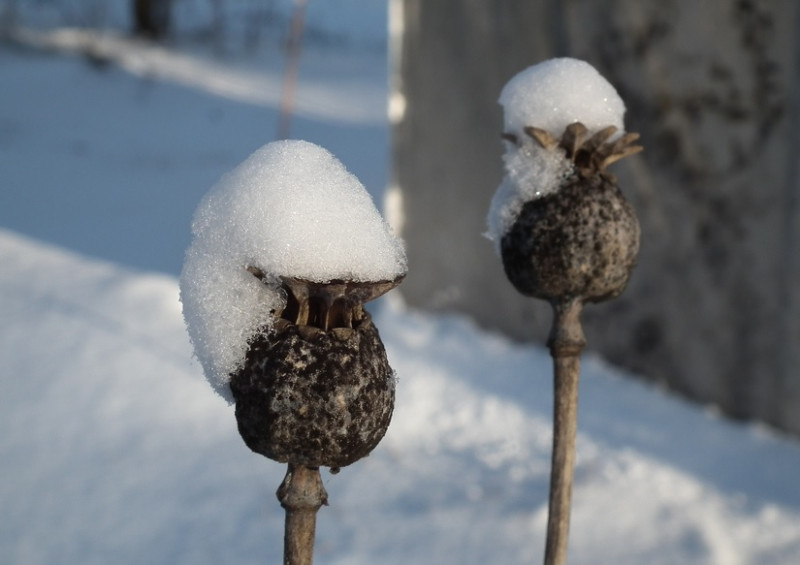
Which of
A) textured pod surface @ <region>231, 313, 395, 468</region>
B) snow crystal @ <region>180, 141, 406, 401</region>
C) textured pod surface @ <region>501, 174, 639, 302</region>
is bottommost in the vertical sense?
textured pod surface @ <region>231, 313, 395, 468</region>

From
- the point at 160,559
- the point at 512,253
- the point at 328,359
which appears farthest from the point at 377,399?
the point at 160,559

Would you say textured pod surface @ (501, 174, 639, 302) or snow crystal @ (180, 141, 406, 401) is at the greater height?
textured pod surface @ (501, 174, 639, 302)

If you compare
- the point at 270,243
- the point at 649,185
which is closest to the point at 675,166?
the point at 649,185

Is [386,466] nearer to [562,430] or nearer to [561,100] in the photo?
[562,430]

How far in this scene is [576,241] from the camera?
1112 mm

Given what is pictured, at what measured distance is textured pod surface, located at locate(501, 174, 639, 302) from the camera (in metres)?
1.12

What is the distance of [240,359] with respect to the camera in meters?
0.84

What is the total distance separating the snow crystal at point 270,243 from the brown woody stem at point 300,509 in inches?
4.2

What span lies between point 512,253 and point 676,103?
2448 millimetres

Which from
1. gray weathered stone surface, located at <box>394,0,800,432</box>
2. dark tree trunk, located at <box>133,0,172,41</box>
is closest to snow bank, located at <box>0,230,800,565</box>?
gray weathered stone surface, located at <box>394,0,800,432</box>

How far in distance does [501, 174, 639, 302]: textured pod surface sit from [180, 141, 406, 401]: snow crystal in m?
0.30

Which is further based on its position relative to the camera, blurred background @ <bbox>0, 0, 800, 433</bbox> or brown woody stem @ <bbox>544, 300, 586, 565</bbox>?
blurred background @ <bbox>0, 0, 800, 433</bbox>

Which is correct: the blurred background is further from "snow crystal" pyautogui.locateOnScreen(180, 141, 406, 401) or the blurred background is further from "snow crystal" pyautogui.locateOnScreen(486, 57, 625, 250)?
"snow crystal" pyautogui.locateOnScreen(180, 141, 406, 401)

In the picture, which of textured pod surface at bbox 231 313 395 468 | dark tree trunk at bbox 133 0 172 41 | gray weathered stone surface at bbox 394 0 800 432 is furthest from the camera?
dark tree trunk at bbox 133 0 172 41
